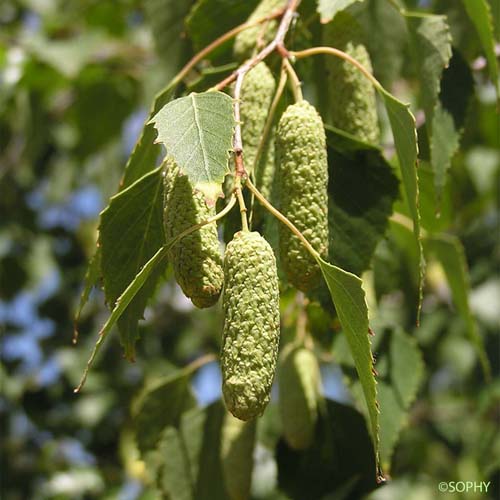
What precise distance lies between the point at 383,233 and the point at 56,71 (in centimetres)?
197

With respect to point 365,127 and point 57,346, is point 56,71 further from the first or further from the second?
point 365,127

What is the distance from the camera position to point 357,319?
1.07 m

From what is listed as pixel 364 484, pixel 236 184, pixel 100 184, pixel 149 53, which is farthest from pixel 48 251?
pixel 236 184

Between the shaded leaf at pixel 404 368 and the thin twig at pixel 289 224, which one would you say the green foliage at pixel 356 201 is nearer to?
the thin twig at pixel 289 224

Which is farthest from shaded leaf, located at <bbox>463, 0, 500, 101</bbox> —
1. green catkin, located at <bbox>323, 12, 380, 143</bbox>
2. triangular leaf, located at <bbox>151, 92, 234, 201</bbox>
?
triangular leaf, located at <bbox>151, 92, 234, 201</bbox>

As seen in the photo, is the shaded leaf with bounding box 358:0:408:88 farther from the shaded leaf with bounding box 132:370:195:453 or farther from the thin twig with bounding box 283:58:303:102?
the shaded leaf with bounding box 132:370:195:453

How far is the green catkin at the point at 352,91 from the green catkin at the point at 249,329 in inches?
15.7

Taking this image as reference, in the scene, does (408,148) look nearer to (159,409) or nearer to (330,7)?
(330,7)

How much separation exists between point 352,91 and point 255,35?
0.64 feet

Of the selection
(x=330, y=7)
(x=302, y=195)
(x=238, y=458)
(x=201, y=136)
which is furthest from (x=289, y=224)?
(x=238, y=458)

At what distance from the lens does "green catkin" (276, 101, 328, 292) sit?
3.67ft

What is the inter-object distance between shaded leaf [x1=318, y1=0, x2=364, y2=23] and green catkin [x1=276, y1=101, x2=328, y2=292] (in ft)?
0.66

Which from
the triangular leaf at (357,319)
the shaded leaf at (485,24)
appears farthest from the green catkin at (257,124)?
the shaded leaf at (485,24)

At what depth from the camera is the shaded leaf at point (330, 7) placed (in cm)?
126
